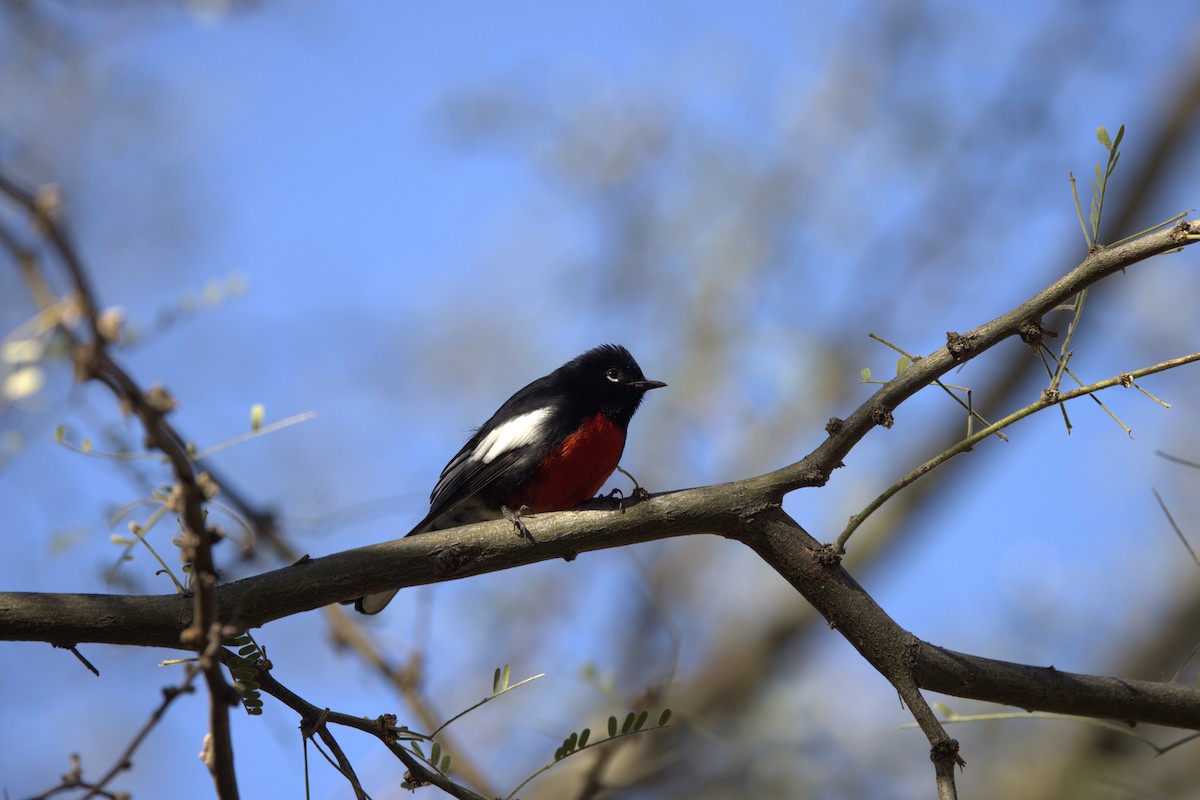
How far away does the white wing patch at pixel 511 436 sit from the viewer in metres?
Answer: 4.74

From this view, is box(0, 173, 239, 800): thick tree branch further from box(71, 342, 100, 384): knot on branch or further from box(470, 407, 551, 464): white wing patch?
box(470, 407, 551, 464): white wing patch

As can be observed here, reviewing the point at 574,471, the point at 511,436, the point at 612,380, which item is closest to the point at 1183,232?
the point at 574,471

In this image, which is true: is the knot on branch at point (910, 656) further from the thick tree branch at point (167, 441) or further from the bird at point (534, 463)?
the bird at point (534, 463)

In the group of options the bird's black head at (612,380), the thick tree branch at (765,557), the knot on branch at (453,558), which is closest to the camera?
the thick tree branch at (765,557)

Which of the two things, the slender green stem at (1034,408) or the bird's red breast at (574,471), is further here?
the bird's red breast at (574,471)

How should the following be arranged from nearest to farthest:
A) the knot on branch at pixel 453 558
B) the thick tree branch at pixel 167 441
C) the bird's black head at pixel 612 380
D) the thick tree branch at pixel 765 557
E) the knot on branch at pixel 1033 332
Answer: the thick tree branch at pixel 167 441
the knot on branch at pixel 1033 332
the thick tree branch at pixel 765 557
the knot on branch at pixel 453 558
the bird's black head at pixel 612 380

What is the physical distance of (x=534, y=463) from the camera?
466 centimetres

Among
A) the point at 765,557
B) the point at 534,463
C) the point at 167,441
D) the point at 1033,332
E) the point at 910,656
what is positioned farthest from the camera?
the point at 534,463

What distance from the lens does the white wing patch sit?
474 centimetres

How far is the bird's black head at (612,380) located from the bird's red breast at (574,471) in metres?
0.31

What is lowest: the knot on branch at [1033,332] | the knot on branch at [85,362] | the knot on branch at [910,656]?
the knot on branch at [910,656]

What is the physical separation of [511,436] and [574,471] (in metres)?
0.34

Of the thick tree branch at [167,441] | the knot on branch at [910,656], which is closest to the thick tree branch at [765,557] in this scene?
the knot on branch at [910,656]

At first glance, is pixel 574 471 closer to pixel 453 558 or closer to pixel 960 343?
pixel 453 558
